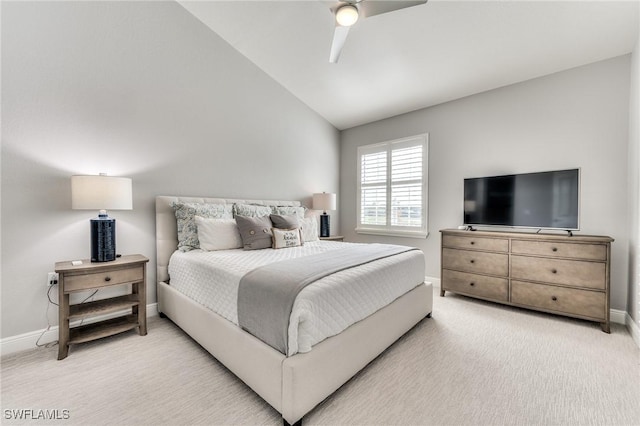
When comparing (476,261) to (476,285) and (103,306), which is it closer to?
(476,285)

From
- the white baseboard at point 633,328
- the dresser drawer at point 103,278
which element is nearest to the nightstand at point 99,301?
the dresser drawer at point 103,278

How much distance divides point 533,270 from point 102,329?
417 centimetres

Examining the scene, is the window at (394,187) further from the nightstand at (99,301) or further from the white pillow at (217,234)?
the nightstand at (99,301)

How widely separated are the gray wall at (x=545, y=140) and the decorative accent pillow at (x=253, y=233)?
236 cm

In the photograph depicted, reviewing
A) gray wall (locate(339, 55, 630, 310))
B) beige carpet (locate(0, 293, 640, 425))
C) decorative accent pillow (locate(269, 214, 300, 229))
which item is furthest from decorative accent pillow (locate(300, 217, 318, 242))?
beige carpet (locate(0, 293, 640, 425))

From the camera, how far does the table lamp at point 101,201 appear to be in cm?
206

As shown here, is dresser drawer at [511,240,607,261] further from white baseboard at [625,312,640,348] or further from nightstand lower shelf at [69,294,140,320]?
nightstand lower shelf at [69,294,140,320]

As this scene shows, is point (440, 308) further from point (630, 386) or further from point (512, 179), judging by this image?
point (512, 179)

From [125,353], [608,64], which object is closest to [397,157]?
[608,64]

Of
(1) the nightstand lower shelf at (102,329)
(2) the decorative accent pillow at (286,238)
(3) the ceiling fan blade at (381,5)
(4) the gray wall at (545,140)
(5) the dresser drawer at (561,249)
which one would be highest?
(3) the ceiling fan blade at (381,5)

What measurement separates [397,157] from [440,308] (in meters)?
2.37

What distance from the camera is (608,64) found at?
2668 mm

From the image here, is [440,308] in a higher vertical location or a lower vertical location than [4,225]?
lower

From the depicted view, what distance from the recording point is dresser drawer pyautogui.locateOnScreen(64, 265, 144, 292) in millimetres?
1966
